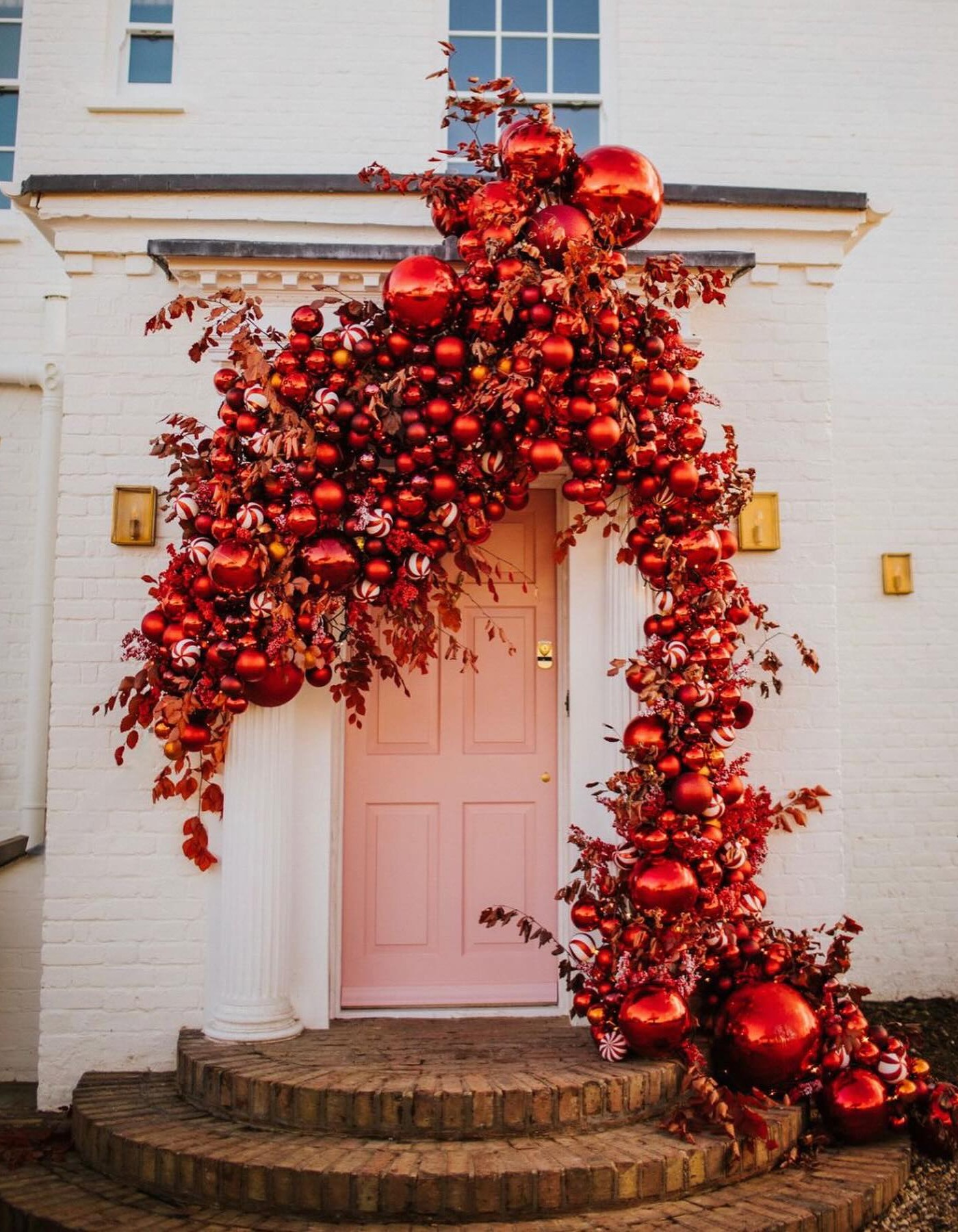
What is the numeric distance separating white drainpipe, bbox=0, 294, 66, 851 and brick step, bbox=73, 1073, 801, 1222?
6.80 feet

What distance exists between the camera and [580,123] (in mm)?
6273

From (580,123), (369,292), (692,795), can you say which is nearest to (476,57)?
(580,123)

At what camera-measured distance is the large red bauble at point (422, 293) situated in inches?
153

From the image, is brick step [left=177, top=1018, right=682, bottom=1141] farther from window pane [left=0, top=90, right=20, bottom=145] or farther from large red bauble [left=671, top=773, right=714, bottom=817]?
window pane [left=0, top=90, right=20, bottom=145]

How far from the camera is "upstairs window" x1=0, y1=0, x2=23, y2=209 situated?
6.06m

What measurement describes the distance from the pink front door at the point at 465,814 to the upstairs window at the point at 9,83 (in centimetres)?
377

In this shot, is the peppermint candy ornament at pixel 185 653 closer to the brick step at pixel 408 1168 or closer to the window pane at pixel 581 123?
the brick step at pixel 408 1168

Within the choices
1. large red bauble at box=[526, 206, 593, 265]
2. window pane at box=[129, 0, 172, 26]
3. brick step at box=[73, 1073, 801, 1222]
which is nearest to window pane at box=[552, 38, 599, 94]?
window pane at box=[129, 0, 172, 26]

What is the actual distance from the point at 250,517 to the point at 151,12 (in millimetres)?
4023

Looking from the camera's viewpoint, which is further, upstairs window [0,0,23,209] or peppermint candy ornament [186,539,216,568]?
upstairs window [0,0,23,209]

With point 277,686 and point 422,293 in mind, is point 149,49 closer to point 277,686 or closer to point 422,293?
point 422,293

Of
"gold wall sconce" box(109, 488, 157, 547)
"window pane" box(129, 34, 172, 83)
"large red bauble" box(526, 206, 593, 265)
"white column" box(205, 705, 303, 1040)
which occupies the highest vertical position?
"window pane" box(129, 34, 172, 83)

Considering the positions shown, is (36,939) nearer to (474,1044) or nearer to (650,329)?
(474,1044)

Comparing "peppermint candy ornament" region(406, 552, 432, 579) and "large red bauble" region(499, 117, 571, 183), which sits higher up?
"large red bauble" region(499, 117, 571, 183)
